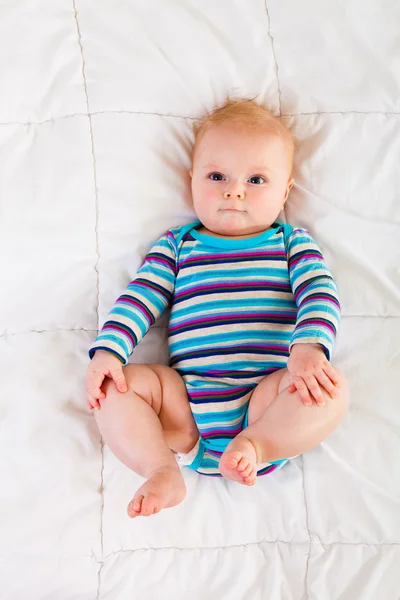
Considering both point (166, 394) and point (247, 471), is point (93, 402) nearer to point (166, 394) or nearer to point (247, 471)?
point (166, 394)

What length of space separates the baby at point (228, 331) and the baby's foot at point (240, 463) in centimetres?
2

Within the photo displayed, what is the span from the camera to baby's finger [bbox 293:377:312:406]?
1110 millimetres

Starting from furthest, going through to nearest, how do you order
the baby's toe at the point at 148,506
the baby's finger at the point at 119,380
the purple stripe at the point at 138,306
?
the purple stripe at the point at 138,306, the baby's finger at the point at 119,380, the baby's toe at the point at 148,506

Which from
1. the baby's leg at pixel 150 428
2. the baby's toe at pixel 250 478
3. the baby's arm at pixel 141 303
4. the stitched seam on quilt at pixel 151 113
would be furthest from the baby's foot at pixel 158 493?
the stitched seam on quilt at pixel 151 113

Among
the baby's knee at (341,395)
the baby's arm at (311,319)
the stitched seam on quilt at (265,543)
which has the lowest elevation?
the stitched seam on quilt at (265,543)

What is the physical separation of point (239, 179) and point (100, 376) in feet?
1.38

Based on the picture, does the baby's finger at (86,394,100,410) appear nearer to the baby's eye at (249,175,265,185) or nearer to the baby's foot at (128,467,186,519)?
the baby's foot at (128,467,186,519)

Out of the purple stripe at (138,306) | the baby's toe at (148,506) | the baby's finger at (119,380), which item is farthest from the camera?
the purple stripe at (138,306)

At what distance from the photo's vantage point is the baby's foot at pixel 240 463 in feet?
3.47

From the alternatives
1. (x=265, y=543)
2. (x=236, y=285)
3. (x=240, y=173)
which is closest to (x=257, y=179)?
(x=240, y=173)

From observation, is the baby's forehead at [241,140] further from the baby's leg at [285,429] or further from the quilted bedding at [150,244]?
the baby's leg at [285,429]

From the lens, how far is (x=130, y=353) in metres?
1.26

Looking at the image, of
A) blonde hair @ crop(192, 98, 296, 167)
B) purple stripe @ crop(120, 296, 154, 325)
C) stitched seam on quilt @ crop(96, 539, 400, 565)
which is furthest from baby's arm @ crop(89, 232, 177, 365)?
stitched seam on quilt @ crop(96, 539, 400, 565)

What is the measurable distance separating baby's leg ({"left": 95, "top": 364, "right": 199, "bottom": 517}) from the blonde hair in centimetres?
45
